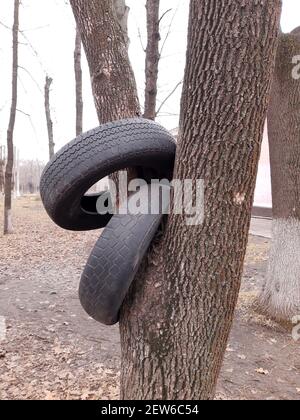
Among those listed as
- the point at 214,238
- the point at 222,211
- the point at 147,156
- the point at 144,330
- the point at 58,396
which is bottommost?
the point at 58,396

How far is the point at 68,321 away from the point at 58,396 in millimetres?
1572

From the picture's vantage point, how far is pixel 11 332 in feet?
14.0

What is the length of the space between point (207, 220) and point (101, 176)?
55 centimetres

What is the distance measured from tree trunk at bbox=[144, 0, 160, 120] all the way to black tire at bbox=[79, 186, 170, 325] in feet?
14.5

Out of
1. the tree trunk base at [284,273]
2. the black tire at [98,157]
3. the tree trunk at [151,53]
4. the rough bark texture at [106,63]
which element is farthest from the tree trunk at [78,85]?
the black tire at [98,157]

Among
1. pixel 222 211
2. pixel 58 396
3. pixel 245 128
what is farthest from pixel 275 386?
pixel 245 128

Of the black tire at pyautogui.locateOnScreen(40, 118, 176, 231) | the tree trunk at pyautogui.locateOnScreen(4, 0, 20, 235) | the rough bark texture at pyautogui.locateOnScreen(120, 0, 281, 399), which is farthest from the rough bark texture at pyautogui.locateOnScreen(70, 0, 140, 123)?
the tree trunk at pyautogui.locateOnScreen(4, 0, 20, 235)

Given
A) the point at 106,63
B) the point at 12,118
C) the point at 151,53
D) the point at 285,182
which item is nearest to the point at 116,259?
the point at 106,63

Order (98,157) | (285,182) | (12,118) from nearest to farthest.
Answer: (98,157) < (285,182) < (12,118)

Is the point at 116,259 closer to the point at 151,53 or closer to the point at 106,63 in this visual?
the point at 106,63

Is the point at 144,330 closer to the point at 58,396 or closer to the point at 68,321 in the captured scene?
the point at 58,396

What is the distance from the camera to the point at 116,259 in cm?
169

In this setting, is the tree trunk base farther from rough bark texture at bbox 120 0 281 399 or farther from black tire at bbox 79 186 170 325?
black tire at bbox 79 186 170 325

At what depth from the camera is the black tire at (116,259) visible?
5.54ft
